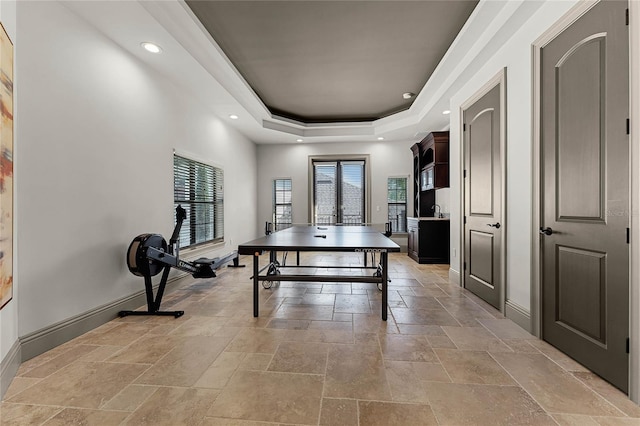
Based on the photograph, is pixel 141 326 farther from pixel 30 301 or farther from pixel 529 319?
pixel 529 319

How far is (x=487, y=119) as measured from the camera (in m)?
3.25

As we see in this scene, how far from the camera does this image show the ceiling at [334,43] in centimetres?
282

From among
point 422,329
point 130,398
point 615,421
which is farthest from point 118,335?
point 615,421

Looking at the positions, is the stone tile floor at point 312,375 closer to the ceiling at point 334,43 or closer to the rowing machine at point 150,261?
the rowing machine at point 150,261

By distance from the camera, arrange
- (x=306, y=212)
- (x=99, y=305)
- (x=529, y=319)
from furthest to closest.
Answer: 1. (x=306, y=212)
2. (x=99, y=305)
3. (x=529, y=319)

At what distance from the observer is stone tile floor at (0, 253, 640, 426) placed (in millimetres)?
1469

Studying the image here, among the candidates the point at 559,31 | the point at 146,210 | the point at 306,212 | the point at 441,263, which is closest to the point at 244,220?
the point at 306,212

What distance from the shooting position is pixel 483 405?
1530 millimetres

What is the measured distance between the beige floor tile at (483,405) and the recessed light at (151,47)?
157 inches

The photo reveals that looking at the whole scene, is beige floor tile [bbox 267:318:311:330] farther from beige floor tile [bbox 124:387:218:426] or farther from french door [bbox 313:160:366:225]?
french door [bbox 313:160:366:225]

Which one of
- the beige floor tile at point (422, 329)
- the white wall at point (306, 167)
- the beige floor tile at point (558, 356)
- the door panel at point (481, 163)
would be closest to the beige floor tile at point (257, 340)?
the beige floor tile at point (422, 329)

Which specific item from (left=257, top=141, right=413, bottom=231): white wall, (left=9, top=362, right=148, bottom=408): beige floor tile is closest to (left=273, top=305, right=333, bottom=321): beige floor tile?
(left=9, top=362, right=148, bottom=408): beige floor tile

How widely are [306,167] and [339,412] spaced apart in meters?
6.71

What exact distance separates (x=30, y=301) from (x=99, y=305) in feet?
2.08
